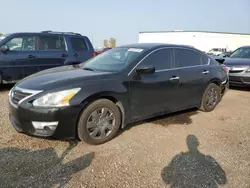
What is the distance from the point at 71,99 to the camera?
3217 millimetres

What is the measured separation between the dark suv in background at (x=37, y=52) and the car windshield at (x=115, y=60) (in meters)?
3.23

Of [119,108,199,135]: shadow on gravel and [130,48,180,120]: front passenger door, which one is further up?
[130,48,180,120]: front passenger door

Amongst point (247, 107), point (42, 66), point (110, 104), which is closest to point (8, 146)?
point (110, 104)

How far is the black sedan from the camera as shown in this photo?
126 inches

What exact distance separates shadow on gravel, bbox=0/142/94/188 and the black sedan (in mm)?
289

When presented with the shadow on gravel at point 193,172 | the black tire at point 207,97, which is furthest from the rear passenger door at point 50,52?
the shadow on gravel at point 193,172

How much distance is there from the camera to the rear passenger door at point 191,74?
15.1ft

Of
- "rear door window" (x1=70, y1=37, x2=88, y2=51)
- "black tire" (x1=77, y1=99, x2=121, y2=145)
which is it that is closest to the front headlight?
"black tire" (x1=77, y1=99, x2=121, y2=145)

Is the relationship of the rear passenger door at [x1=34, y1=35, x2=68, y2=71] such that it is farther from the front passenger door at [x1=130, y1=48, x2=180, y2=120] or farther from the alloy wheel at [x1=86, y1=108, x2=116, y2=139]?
the alloy wheel at [x1=86, y1=108, x2=116, y2=139]

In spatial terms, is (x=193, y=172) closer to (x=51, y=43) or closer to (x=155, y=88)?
(x=155, y=88)

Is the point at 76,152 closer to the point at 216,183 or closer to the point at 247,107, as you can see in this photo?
the point at 216,183

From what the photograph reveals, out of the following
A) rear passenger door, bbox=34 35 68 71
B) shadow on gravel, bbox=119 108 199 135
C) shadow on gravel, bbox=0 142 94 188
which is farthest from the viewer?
rear passenger door, bbox=34 35 68 71

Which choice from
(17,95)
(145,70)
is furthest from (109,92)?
(17,95)

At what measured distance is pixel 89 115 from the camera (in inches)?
133
